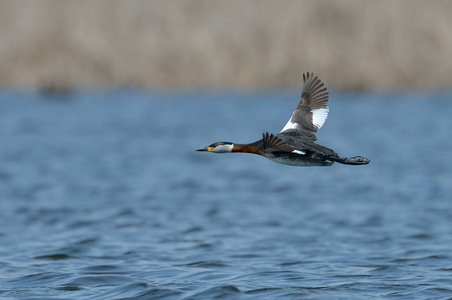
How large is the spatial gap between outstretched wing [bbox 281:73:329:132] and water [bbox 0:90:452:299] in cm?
212

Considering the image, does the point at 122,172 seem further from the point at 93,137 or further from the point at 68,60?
the point at 68,60

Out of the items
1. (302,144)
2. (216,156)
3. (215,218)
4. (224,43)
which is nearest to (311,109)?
(302,144)

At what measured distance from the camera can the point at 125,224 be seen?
15.7 m

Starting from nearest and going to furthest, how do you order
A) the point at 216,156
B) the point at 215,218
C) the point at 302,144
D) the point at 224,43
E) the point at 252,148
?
the point at 252,148 < the point at 302,144 < the point at 215,218 < the point at 216,156 < the point at 224,43

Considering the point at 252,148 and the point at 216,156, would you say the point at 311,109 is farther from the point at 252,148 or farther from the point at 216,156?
the point at 216,156

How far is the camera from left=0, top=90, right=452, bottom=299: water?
35.8 feet

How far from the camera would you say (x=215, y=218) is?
16391 mm

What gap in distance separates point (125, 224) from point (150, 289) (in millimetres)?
5301

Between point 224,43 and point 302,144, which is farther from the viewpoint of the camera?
point 224,43

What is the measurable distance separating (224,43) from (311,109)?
56.4m

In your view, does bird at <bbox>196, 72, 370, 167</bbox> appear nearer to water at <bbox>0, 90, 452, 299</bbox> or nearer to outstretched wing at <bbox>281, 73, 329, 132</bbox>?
outstretched wing at <bbox>281, 73, 329, 132</bbox>

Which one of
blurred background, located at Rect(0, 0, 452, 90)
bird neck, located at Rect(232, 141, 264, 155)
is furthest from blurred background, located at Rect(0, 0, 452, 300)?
bird neck, located at Rect(232, 141, 264, 155)

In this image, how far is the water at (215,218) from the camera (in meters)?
10.9

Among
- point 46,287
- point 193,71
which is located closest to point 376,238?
point 46,287
